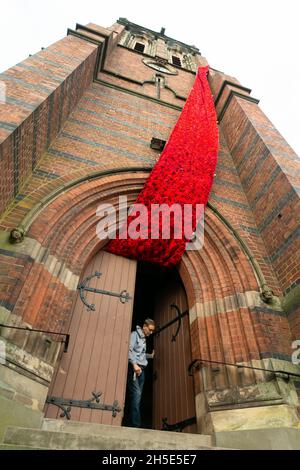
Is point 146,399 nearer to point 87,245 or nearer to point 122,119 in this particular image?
point 87,245

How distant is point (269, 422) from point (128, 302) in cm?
208

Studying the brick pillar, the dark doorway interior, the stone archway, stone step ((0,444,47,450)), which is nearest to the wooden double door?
the stone archway

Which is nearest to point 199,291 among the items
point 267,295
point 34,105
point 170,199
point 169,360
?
point 267,295

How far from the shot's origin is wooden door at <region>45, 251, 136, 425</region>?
2.97 m

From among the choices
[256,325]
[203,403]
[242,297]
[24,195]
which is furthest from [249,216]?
[24,195]

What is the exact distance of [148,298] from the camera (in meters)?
6.32

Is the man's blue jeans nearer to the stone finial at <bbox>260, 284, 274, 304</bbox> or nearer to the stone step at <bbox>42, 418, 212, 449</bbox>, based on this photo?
the stone step at <bbox>42, 418, 212, 449</bbox>

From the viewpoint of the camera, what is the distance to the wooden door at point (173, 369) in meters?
3.55

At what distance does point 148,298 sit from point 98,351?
303 cm

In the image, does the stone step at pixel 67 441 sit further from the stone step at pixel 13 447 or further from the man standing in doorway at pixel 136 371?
the man standing in doorway at pixel 136 371

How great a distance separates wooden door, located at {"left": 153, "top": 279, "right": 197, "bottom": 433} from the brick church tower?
0.02m

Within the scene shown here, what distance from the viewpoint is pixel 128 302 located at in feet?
12.8

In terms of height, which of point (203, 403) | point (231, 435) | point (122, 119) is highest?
point (122, 119)

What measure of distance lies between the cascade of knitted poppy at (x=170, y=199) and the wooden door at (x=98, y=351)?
0.54 metres
